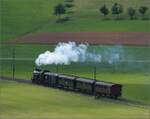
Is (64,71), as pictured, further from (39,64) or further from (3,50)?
(3,50)

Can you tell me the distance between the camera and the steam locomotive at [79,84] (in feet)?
243

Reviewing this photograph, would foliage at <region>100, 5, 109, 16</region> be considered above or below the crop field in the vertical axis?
above

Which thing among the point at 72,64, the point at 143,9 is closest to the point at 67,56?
the point at 72,64

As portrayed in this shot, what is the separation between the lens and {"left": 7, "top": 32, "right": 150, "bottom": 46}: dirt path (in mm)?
126688

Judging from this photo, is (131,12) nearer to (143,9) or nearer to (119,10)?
(119,10)

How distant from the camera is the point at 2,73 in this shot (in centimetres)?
10431

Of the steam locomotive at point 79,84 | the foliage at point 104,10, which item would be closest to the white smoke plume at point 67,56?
the steam locomotive at point 79,84

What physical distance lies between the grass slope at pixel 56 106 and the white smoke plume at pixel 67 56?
26.7 metres

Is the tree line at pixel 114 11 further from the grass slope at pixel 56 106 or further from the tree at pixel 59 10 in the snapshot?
the grass slope at pixel 56 106

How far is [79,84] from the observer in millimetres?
80062

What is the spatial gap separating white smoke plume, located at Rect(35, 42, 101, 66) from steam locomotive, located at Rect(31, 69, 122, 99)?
15.1 m

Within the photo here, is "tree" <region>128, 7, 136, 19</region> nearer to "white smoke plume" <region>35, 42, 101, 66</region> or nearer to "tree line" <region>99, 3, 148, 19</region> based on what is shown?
"tree line" <region>99, 3, 148, 19</region>

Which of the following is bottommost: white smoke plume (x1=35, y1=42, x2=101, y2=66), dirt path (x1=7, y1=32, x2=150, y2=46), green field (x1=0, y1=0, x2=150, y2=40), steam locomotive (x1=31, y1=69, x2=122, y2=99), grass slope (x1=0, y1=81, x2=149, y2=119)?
grass slope (x1=0, y1=81, x2=149, y2=119)

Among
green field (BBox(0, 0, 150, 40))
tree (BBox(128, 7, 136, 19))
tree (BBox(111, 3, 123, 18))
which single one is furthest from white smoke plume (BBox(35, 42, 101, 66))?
tree (BBox(111, 3, 123, 18))
